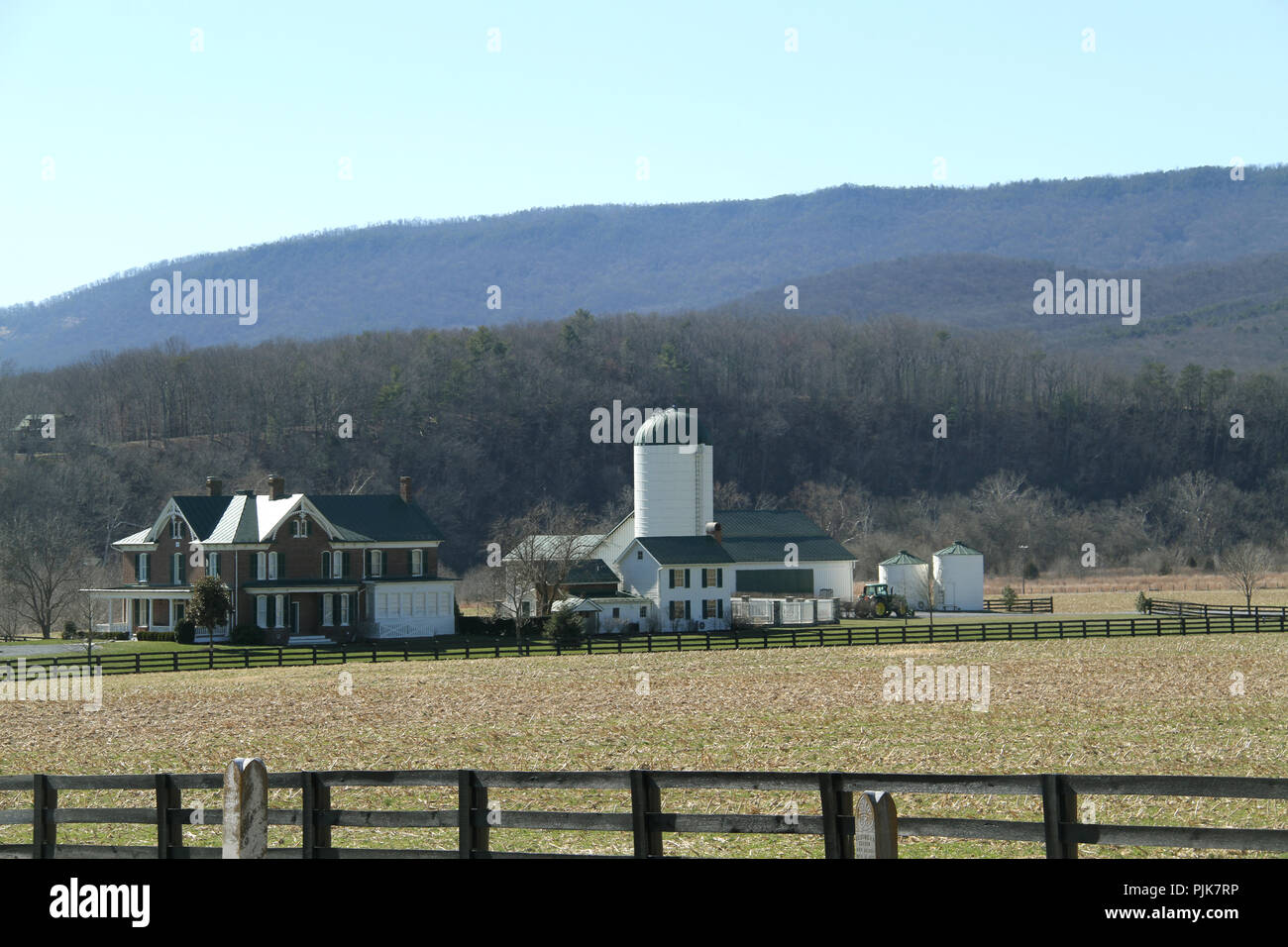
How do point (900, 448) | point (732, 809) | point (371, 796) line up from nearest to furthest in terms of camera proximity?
point (732, 809)
point (371, 796)
point (900, 448)

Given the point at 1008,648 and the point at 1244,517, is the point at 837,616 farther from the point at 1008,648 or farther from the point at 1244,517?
the point at 1244,517

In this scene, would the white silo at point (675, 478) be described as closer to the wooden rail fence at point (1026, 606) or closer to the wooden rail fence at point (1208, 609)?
the wooden rail fence at point (1026, 606)

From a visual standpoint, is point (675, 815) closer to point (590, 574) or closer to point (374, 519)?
point (374, 519)

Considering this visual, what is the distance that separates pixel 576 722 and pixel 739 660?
74.9 ft

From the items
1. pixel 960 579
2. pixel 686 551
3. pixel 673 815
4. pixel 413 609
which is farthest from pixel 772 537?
pixel 673 815

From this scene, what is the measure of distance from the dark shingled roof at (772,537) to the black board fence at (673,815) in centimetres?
7170

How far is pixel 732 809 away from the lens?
1898 centimetres

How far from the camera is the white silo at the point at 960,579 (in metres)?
86.6

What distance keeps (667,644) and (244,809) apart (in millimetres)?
51136

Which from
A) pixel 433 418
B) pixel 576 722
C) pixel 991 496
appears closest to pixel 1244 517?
pixel 991 496

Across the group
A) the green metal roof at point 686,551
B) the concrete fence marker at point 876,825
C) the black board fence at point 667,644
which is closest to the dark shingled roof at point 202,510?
the black board fence at point 667,644

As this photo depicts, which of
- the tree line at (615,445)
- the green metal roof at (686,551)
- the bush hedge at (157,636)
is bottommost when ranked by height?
the bush hedge at (157,636)

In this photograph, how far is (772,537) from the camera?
287 feet
